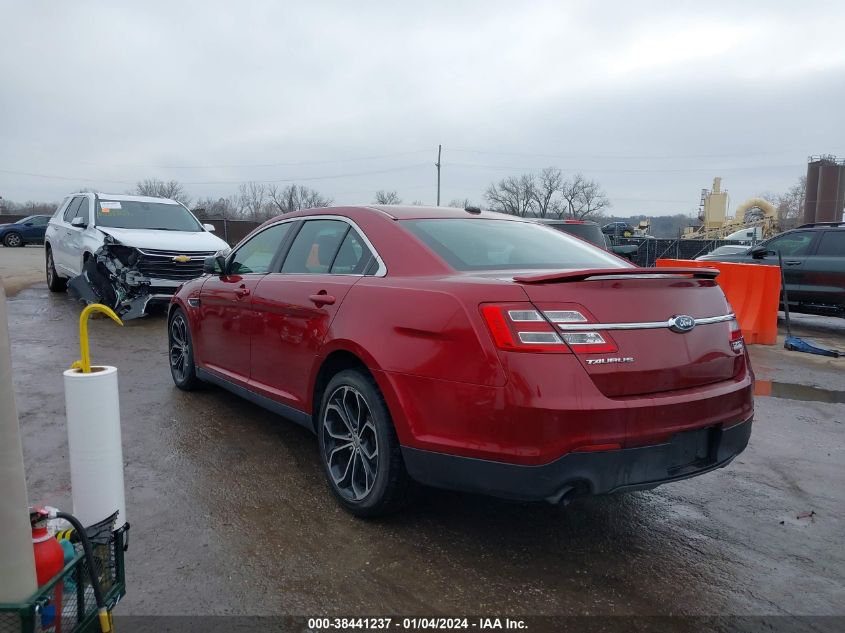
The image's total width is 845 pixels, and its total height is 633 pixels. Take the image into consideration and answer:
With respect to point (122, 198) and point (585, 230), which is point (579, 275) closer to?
point (585, 230)

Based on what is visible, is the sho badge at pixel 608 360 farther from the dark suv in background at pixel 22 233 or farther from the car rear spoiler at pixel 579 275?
the dark suv in background at pixel 22 233

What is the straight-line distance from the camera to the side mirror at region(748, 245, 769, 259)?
35.9ft

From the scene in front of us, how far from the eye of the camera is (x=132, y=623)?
7.89 ft

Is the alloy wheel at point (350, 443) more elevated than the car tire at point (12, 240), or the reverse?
the car tire at point (12, 240)

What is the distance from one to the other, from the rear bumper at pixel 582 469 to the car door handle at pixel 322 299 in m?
0.99

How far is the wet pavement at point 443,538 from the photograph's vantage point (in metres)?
2.63

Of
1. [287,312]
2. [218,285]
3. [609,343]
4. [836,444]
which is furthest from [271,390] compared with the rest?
[836,444]

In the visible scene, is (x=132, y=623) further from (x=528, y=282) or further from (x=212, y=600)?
(x=528, y=282)

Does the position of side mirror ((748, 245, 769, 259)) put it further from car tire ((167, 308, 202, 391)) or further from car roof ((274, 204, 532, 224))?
car tire ((167, 308, 202, 391))

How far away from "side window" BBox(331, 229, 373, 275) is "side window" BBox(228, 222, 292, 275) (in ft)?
Answer: 2.82

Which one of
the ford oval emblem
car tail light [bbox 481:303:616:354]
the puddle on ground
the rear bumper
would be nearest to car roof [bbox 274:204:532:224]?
car tail light [bbox 481:303:616:354]

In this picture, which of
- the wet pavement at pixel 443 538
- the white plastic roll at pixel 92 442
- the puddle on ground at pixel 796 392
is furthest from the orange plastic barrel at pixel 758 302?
the white plastic roll at pixel 92 442

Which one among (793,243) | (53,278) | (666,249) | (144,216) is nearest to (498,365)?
(144,216)

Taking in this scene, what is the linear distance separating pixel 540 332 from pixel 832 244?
10194 millimetres
